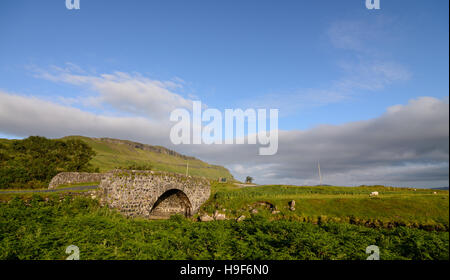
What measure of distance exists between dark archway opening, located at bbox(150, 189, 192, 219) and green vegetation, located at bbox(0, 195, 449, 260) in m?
13.2

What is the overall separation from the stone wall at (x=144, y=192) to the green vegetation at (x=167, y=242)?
13.3 feet

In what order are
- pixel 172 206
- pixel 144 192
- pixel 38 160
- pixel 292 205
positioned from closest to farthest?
1. pixel 144 192
2. pixel 292 205
3. pixel 172 206
4. pixel 38 160

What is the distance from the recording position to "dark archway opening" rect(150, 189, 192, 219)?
2793cm

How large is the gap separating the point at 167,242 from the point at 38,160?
45.3m

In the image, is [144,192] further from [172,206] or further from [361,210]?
[361,210]

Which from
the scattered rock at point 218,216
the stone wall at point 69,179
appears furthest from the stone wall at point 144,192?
the stone wall at point 69,179

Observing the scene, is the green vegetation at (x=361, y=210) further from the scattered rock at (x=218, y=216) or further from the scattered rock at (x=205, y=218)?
the scattered rock at (x=205, y=218)

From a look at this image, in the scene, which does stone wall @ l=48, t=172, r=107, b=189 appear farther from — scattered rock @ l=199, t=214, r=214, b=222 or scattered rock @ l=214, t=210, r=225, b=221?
scattered rock @ l=214, t=210, r=225, b=221

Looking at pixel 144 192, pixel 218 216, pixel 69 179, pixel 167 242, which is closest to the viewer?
pixel 167 242

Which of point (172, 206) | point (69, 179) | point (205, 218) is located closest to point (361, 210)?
point (205, 218)

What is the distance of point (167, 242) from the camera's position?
10625mm

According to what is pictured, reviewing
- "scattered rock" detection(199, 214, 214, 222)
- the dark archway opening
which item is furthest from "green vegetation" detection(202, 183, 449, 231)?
the dark archway opening
